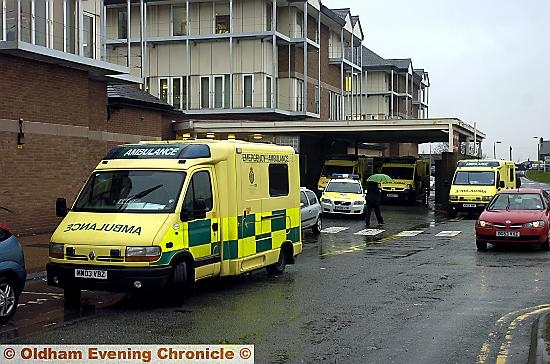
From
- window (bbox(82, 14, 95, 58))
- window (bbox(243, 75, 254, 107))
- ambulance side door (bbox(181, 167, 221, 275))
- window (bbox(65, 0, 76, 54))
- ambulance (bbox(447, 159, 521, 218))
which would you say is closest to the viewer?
ambulance side door (bbox(181, 167, 221, 275))

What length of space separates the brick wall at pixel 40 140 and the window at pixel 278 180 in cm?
862

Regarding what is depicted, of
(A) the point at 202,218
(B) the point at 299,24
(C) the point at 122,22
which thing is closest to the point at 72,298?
(A) the point at 202,218

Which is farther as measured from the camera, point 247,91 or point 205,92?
point 205,92

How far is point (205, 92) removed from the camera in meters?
44.7

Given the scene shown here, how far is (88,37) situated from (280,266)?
1187cm

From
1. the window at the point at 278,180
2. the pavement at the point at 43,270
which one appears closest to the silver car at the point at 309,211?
the pavement at the point at 43,270

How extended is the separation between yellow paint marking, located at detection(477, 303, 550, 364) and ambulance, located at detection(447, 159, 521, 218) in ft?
68.2

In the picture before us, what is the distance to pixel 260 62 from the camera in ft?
141

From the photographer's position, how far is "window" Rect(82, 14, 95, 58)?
911 inches

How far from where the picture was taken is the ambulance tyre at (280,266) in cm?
1450

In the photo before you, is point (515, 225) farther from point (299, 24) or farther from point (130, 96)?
point (299, 24)

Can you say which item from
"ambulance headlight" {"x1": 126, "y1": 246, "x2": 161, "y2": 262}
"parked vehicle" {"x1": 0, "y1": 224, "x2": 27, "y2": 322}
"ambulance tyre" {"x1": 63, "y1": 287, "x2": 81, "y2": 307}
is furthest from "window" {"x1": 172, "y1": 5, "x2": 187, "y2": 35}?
"parked vehicle" {"x1": 0, "y1": 224, "x2": 27, "y2": 322}

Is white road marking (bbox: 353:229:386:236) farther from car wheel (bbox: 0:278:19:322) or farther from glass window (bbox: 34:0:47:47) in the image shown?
car wheel (bbox: 0:278:19:322)

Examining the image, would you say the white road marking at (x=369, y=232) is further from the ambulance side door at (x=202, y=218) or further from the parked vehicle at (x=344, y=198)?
the ambulance side door at (x=202, y=218)
